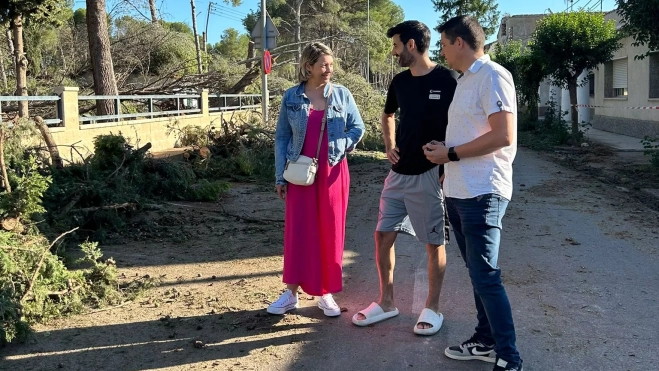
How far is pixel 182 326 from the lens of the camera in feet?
13.6

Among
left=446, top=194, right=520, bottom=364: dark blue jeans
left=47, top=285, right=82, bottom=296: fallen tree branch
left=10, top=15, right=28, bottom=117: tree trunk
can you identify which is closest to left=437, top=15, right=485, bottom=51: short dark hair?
left=446, top=194, right=520, bottom=364: dark blue jeans

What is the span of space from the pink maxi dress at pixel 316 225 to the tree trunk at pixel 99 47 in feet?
40.3

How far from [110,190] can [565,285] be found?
15.6ft

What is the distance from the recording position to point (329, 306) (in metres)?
4.29

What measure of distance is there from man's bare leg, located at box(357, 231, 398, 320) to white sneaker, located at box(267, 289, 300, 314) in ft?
1.68

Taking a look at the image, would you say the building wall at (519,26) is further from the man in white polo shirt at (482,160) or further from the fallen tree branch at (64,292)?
the man in white polo shirt at (482,160)

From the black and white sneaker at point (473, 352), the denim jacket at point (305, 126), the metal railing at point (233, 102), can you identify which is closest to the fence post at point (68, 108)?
the metal railing at point (233, 102)

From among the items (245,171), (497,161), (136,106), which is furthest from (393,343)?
(136,106)

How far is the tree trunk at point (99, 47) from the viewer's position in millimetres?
14648

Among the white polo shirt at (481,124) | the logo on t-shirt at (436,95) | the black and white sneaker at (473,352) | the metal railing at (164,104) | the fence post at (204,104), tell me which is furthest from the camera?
the fence post at (204,104)

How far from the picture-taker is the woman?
4.14 m

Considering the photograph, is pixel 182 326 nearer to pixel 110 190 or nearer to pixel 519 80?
pixel 110 190

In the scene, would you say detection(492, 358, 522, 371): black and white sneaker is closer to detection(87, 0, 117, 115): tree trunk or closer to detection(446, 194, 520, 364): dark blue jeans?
detection(446, 194, 520, 364): dark blue jeans

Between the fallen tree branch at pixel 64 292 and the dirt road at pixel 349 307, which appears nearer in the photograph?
the dirt road at pixel 349 307
